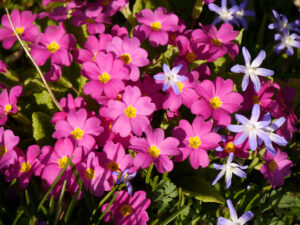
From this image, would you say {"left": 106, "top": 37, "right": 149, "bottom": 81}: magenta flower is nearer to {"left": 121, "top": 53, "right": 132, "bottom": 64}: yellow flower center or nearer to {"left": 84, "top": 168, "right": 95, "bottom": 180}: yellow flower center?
{"left": 121, "top": 53, "right": 132, "bottom": 64}: yellow flower center

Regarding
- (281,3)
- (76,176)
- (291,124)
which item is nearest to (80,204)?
(76,176)

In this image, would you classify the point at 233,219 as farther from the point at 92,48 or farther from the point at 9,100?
the point at 9,100

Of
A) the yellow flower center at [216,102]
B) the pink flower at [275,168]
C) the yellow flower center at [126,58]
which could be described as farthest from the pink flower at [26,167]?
the pink flower at [275,168]

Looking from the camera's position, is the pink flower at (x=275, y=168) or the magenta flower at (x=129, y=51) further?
the pink flower at (x=275, y=168)

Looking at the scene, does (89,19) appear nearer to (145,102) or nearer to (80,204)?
(145,102)

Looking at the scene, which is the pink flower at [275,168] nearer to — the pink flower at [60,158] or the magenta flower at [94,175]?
the magenta flower at [94,175]

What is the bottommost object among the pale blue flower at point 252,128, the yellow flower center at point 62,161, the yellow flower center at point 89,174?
the yellow flower center at point 89,174
